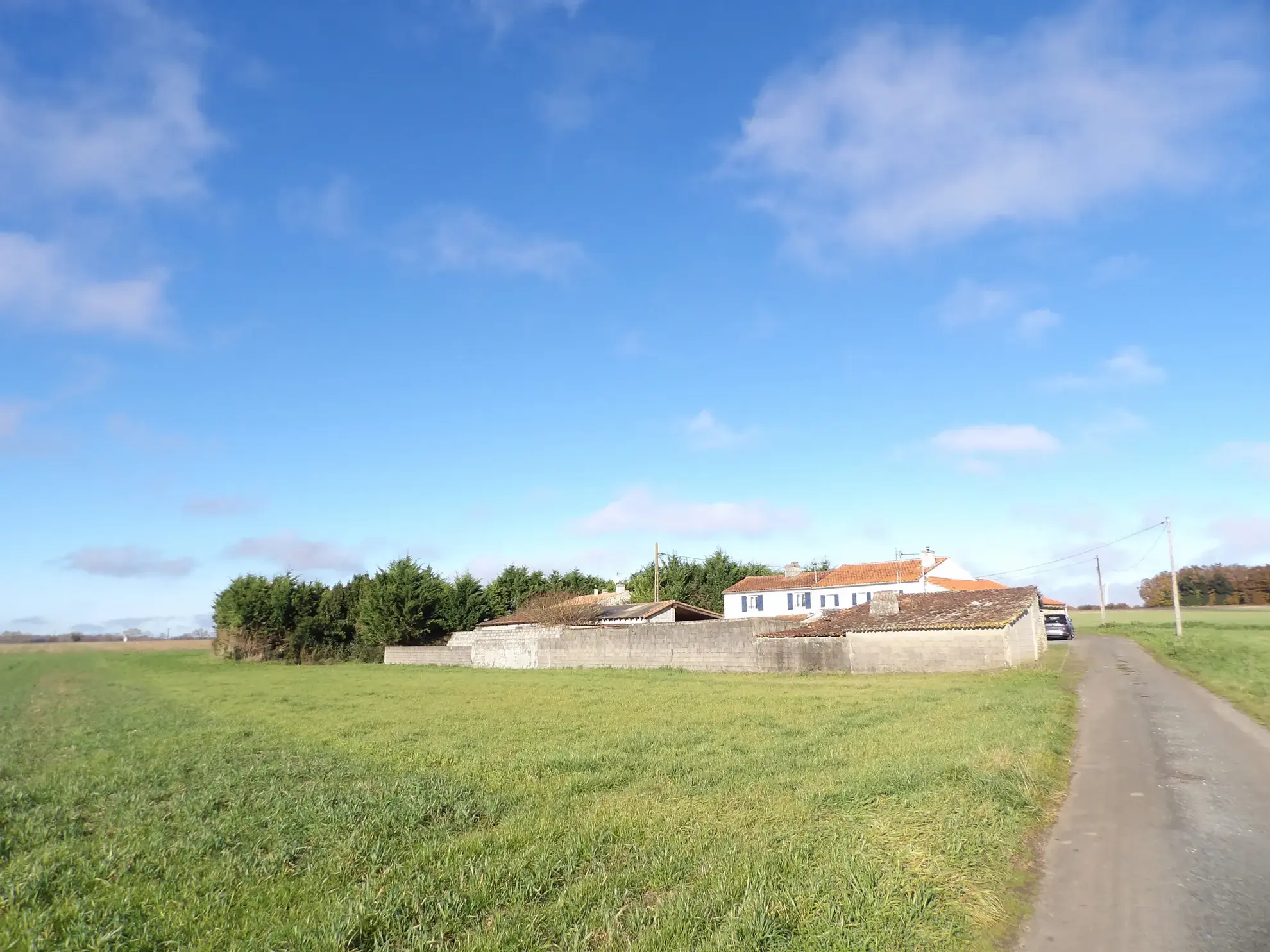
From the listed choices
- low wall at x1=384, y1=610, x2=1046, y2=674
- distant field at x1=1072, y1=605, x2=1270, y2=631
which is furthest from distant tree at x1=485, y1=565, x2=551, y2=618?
distant field at x1=1072, y1=605, x2=1270, y2=631

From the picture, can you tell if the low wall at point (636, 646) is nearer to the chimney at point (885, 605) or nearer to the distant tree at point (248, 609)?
the chimney at point (885, 605)

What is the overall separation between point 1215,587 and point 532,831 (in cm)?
14881

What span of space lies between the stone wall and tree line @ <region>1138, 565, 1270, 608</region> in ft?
329

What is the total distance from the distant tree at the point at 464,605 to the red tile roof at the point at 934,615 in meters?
31.6

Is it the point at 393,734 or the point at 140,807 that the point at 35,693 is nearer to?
the point at 393,734

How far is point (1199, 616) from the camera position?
86750mm

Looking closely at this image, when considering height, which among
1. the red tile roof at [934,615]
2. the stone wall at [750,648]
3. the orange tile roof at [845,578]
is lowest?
the stone wall at [750,648]

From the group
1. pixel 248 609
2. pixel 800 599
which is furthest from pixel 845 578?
pixel 248 609

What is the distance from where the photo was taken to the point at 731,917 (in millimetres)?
5141

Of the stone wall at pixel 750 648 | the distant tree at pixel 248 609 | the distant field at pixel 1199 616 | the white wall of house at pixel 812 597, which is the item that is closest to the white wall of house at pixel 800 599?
the white wall of house at pixel 812 597

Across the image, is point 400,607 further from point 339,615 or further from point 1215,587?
point 1215,587

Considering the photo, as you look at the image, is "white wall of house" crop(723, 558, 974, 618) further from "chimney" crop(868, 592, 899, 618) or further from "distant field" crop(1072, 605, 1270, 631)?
"chimney" crop(868, 592, 899, 618)

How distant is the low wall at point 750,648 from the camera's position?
29.5 meters

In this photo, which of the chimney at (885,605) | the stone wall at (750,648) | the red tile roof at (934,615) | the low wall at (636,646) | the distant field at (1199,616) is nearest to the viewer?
the stone wall at (750,648)
